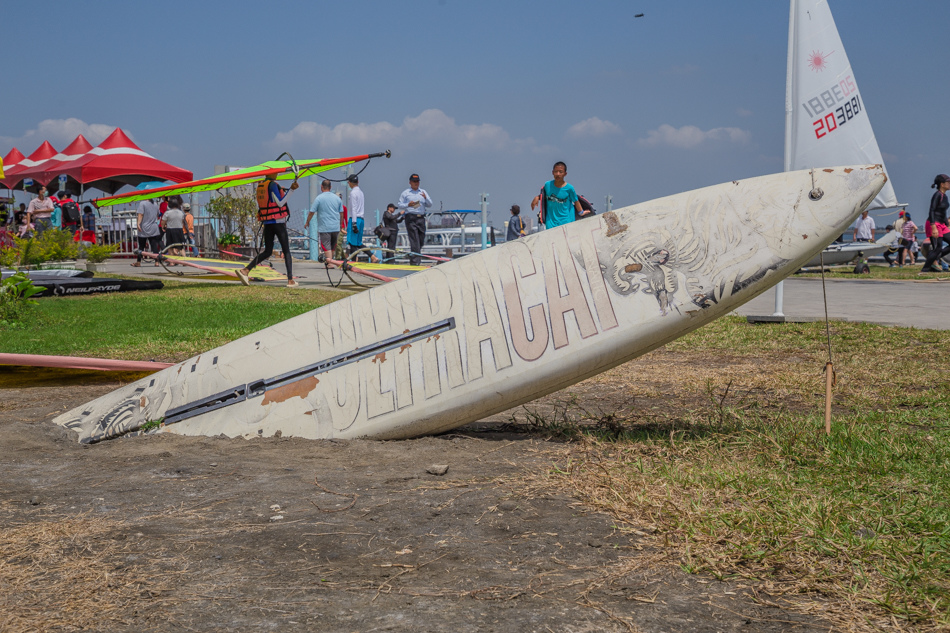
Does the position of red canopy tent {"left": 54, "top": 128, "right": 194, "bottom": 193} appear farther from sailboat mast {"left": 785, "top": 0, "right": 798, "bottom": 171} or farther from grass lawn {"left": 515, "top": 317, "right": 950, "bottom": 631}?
grass lawn {"left": 515, "top": 317, "right": 950, "bottom": 631}

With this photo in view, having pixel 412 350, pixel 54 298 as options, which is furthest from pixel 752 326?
pixel 54 298

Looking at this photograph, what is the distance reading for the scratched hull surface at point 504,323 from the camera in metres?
3.56

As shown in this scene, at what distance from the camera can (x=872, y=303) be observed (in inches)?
401

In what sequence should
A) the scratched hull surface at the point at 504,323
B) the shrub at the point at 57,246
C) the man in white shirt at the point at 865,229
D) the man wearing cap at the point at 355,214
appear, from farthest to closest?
the man in white shirt at the point at 865,229
the man wearing cap at the point at 355,214
the shrub at the point at 57,246
the scratched hull surface at the point at 504,323

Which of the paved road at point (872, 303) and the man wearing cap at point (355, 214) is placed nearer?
the paved road at point (872, 303)

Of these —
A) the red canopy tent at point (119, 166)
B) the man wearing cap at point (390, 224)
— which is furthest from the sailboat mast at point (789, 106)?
the red canopy tent at point (119, 166)

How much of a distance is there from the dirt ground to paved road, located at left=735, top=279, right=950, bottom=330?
614cm

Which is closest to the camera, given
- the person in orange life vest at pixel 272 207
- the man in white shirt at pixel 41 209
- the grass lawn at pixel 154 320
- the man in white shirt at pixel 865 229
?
the grass lawn at pixel 154 320

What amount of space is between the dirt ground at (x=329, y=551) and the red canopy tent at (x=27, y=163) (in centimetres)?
2152

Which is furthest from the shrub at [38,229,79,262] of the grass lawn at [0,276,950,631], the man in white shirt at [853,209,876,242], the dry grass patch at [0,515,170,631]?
the man in white shirt at [853,209,876,242]

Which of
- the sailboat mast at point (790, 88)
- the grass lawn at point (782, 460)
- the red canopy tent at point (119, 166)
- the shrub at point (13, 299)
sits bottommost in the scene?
the grass lawn at point (782, 460)

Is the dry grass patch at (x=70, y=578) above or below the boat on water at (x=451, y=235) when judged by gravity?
below

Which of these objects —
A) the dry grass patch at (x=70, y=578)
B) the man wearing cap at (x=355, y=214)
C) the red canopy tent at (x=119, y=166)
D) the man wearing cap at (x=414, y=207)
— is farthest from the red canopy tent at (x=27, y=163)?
the dry grass patch at (x=70, y=578)

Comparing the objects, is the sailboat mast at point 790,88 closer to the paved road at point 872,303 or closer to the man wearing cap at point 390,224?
the paved road at point 872,303
